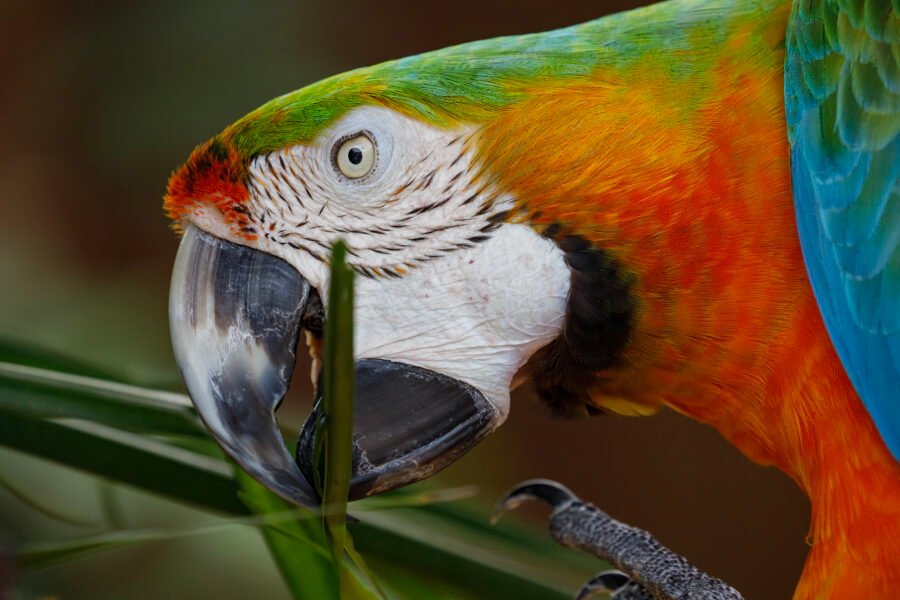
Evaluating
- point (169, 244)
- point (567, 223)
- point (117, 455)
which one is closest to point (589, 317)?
point (567, 223)

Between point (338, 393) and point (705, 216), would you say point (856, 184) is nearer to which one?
point (705, 216)

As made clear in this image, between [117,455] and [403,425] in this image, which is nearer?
[117,455]

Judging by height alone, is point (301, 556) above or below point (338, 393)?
below

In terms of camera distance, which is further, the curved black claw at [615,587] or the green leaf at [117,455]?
Result: the curved black claw at [615,587]

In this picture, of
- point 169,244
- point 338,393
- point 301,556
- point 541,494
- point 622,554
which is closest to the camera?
point 338,393

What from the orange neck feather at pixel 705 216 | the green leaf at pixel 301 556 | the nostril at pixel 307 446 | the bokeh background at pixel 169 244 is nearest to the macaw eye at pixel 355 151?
the orange neck feather at pixel 705 216

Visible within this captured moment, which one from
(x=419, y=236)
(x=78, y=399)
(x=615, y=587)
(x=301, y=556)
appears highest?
(x=419, y=236)

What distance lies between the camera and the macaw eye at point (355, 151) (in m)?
0.97

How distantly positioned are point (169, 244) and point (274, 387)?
89.2 inches

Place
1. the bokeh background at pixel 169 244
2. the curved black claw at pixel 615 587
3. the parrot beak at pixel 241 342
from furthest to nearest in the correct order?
the bokeh background at pixel 169 244 → the curved black claw at pixel 615 587 → the parrot beak at pixel 241 342

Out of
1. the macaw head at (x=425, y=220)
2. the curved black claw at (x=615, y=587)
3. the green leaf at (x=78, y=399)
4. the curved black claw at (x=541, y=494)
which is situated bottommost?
the curved black claw at (x=615, y=587)

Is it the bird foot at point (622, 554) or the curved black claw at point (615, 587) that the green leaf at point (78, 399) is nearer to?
Result: the bird foot at point (622, 554)

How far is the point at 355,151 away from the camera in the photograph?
3.19ft

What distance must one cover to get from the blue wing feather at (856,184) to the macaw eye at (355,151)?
1.42 ft
